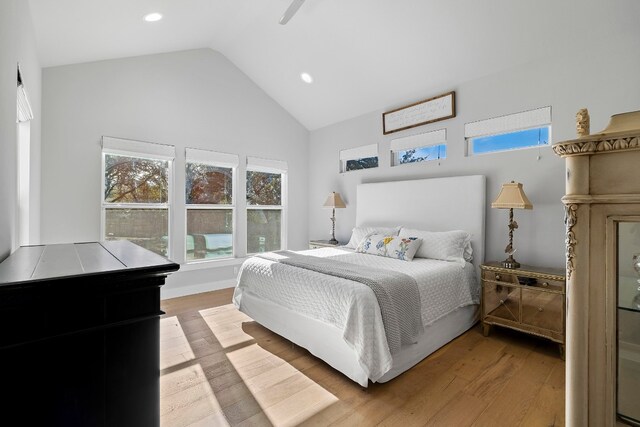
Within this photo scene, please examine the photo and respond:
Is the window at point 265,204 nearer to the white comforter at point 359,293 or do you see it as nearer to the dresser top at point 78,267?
the white comforter at point 359,293

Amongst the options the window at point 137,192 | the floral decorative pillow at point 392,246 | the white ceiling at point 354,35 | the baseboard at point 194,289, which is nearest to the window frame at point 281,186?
the baseboard at point 194,289

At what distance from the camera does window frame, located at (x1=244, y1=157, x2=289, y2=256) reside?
4.84 m

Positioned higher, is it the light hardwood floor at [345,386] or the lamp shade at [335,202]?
the lamp shade at [335,202]

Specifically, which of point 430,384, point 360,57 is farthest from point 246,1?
point 430,384

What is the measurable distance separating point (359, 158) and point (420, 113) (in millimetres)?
1185

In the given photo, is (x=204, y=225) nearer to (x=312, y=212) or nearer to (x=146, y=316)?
(x=312, y=212)

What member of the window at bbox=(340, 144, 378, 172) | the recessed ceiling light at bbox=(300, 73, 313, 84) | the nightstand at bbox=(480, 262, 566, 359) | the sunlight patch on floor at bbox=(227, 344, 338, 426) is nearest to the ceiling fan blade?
the recessed ceiling light at bbox=(300, 73, 313, 84)

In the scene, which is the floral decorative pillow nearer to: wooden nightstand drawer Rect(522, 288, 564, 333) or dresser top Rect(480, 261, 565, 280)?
dresser top Rect(480, 261, 565, 280)

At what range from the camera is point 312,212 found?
5.61 meters

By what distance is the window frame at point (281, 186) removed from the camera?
4844mm

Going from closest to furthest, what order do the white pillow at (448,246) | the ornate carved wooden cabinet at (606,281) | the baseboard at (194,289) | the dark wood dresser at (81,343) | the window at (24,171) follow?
the dark wood dresser at (81,343), the ornate carved wooden cabinet at (606,281), the window at (24,171), the white pillow at (448,246), the baseboard at (194,289)

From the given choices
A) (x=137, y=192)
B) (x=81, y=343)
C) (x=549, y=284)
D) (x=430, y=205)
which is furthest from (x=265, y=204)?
(x=81, y=343)

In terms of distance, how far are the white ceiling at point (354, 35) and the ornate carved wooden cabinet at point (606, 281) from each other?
2.32 metres

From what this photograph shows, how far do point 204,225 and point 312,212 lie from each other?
1960 mm
